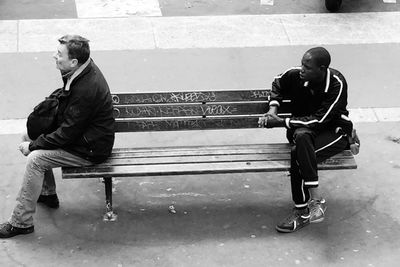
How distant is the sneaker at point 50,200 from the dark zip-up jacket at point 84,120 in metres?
0.57

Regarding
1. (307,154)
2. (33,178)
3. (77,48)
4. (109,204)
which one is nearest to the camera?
(77,48)

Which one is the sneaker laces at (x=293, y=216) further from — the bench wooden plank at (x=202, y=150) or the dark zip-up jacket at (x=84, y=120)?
the dark zip-up jacket at (x=84, y=120)

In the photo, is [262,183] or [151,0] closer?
[262,183]

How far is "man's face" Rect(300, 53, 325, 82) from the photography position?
255 inches

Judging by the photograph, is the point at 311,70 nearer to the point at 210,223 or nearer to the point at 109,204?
the point at 210,223

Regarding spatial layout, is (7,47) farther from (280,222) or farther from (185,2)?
(280,222)

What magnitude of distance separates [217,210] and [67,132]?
148 cm

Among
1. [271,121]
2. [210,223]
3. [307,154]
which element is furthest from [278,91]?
[210,223]

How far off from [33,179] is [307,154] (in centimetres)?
218

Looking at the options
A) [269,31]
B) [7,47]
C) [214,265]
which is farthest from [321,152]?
[7,47]

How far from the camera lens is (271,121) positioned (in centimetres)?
681

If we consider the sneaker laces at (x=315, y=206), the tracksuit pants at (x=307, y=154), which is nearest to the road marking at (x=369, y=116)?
the tracksuit pants at (x=307, y=154)

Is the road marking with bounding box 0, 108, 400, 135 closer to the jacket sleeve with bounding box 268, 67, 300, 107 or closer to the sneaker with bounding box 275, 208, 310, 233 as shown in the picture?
the jacket sleeve with bounding box 268, 67, 300, 107

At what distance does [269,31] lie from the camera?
10.1m
